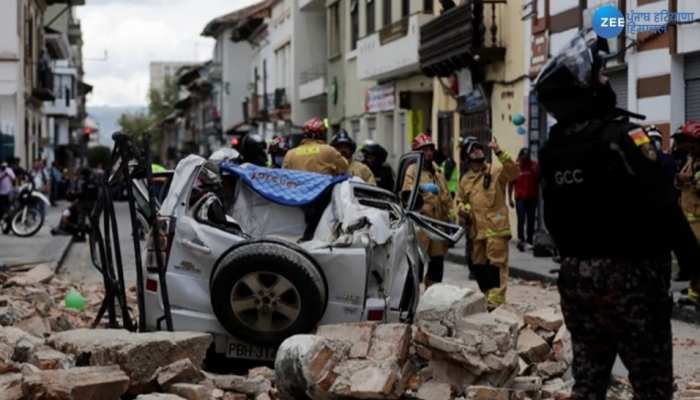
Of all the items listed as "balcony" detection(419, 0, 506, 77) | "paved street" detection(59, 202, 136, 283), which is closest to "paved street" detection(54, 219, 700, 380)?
"paved street" detection(59, 202, 136, 283)

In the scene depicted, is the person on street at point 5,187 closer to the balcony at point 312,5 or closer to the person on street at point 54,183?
the balcony at point 312,5

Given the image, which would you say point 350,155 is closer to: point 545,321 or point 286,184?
point 286,184

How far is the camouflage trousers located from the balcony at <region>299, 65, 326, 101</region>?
132 ft

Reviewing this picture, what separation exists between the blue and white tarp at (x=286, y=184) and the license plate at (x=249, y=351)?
118 cm

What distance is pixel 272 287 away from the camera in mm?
8625

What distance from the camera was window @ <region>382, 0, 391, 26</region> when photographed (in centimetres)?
3541

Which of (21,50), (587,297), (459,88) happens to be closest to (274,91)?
(21,50)

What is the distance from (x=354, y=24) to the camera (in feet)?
133

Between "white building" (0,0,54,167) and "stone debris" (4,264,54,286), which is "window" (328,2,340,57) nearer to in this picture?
"white building" (0,0,54,167)

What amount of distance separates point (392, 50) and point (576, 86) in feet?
90.9

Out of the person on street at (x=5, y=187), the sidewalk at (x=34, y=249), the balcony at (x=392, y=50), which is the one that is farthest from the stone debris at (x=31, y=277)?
the balcony at (x=392, y=50)

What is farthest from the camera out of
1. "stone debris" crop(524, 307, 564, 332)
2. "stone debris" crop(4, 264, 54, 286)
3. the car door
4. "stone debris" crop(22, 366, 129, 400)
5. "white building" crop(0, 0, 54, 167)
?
"white building" crop(0, 0, 54, 167)

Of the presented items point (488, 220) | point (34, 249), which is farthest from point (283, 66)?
point (488, 220)

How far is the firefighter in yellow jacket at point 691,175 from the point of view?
1295 centimetres
